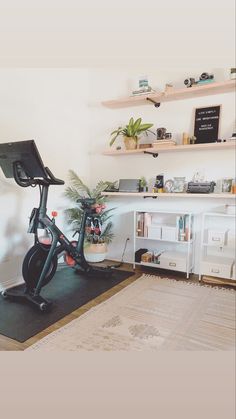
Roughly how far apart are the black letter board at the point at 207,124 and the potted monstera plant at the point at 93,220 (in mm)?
1208

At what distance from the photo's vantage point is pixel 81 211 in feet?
10.9

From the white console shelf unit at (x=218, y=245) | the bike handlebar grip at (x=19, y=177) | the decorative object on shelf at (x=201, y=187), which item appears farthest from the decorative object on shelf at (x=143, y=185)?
the bike handlebar grip at (x=19, y=177)

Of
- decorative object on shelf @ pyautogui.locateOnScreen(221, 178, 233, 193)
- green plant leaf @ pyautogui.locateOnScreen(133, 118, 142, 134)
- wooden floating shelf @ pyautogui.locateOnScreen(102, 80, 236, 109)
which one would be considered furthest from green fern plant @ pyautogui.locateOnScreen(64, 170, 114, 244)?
decorative object on shelf @ pyautogui.locateOnScreen(221, 178, 233, 193)

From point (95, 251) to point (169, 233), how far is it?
3.01 ft

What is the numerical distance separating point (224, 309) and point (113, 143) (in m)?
2.31

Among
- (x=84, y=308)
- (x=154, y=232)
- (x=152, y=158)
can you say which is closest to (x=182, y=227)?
(x=154, y=232)

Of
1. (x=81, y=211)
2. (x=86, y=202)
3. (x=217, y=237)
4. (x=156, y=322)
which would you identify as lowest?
(x=156, y=322)

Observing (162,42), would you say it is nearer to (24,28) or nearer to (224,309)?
(24,28)

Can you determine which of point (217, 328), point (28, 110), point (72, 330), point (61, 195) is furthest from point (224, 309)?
point (28, 110)

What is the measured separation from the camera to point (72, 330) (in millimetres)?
1893

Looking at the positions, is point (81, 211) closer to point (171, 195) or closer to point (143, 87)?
point (171, 195)

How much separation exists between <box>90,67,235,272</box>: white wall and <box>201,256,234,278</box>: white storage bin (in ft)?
Result: 0.98

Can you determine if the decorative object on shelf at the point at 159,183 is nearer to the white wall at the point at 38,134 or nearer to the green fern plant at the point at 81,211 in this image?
the green fern plant at the point at 81,211

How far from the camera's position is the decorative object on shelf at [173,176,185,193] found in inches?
124
